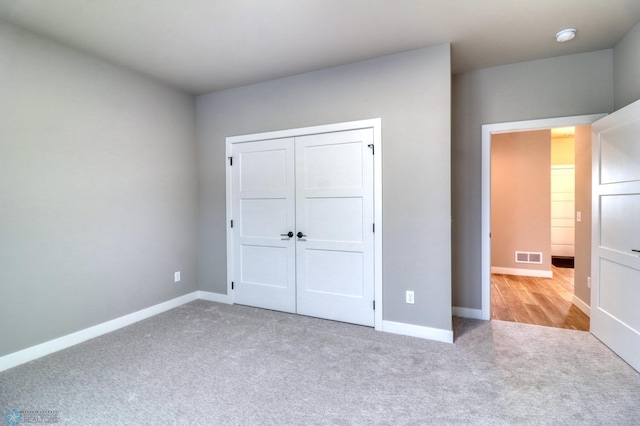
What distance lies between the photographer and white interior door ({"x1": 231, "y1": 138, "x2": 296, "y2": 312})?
343 cm

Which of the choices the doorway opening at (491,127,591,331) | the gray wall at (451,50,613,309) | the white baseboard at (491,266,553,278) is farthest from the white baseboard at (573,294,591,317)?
the white baseboard at (491,266,553,278)

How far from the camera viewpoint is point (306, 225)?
10.9 feet

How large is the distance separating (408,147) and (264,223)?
1.90 meters

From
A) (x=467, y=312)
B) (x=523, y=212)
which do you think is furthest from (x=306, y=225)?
(x=523, y=212)

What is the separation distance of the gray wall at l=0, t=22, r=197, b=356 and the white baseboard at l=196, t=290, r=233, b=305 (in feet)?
0.96

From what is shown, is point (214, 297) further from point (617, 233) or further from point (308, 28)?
point (617, 233)

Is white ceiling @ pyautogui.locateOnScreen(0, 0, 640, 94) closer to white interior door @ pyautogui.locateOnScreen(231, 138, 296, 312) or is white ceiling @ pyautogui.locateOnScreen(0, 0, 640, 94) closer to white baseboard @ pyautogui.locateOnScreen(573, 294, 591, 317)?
white interior door @ pyautogui.locateOnScreen(231, 138, 296, 312)

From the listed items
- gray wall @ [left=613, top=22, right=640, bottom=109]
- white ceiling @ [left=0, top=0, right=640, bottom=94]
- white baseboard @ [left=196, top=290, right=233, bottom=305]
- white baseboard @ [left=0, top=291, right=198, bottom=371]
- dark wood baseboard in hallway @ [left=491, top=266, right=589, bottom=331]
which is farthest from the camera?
white baseboard @ [left=196, top=290, right=233, bottom=305]

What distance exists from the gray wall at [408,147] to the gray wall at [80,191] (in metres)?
1.80

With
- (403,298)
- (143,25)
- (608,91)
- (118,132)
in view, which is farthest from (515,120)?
(118,132)

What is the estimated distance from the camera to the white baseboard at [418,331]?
8.87 ft

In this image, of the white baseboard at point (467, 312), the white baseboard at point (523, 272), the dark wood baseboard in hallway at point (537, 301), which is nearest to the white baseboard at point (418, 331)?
the white baseboard at point (467, 312)

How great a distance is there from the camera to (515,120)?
312cm

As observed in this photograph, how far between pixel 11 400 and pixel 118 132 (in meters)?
2.40
